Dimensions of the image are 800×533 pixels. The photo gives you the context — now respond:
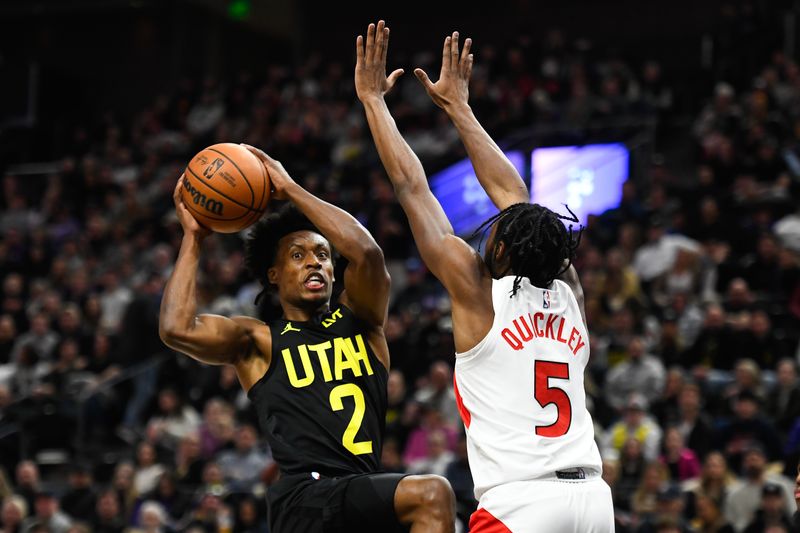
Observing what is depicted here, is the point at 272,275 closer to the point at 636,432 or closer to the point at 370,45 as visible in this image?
the point at 370,45

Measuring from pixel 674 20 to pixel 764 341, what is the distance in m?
10.7

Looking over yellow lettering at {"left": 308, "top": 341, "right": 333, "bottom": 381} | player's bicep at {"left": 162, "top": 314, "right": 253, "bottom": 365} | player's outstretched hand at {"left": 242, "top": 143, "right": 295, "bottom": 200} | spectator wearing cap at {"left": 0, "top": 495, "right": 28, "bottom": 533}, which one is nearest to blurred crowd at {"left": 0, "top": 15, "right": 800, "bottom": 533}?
spectator wearing cap at {"left": 0, "top": 495, "right": 28, "bottom": 533}

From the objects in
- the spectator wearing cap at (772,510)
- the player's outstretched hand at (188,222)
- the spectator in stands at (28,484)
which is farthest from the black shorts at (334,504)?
the spectator in stands at (28,484)

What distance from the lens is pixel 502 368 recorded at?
174 inches

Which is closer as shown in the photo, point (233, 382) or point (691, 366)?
point (691, 366)

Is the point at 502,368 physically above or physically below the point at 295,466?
above

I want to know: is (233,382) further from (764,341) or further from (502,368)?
(502,368)

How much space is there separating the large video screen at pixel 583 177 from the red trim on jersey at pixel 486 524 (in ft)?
34.2

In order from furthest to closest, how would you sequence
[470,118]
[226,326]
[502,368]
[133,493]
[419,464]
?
[133,493] → [419,464] → [226,326] → [470,118] → [502,368]

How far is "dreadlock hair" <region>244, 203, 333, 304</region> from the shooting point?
5.91 m

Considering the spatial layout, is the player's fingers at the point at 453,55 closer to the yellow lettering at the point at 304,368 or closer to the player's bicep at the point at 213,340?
the yellow lettering at the point at 304,368

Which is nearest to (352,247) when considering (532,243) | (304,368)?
(304,368)

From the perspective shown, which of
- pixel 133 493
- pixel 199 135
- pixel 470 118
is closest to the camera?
pixel 470 118

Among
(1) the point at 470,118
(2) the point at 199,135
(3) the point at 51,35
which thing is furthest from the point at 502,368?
(3) the point at 51,35
